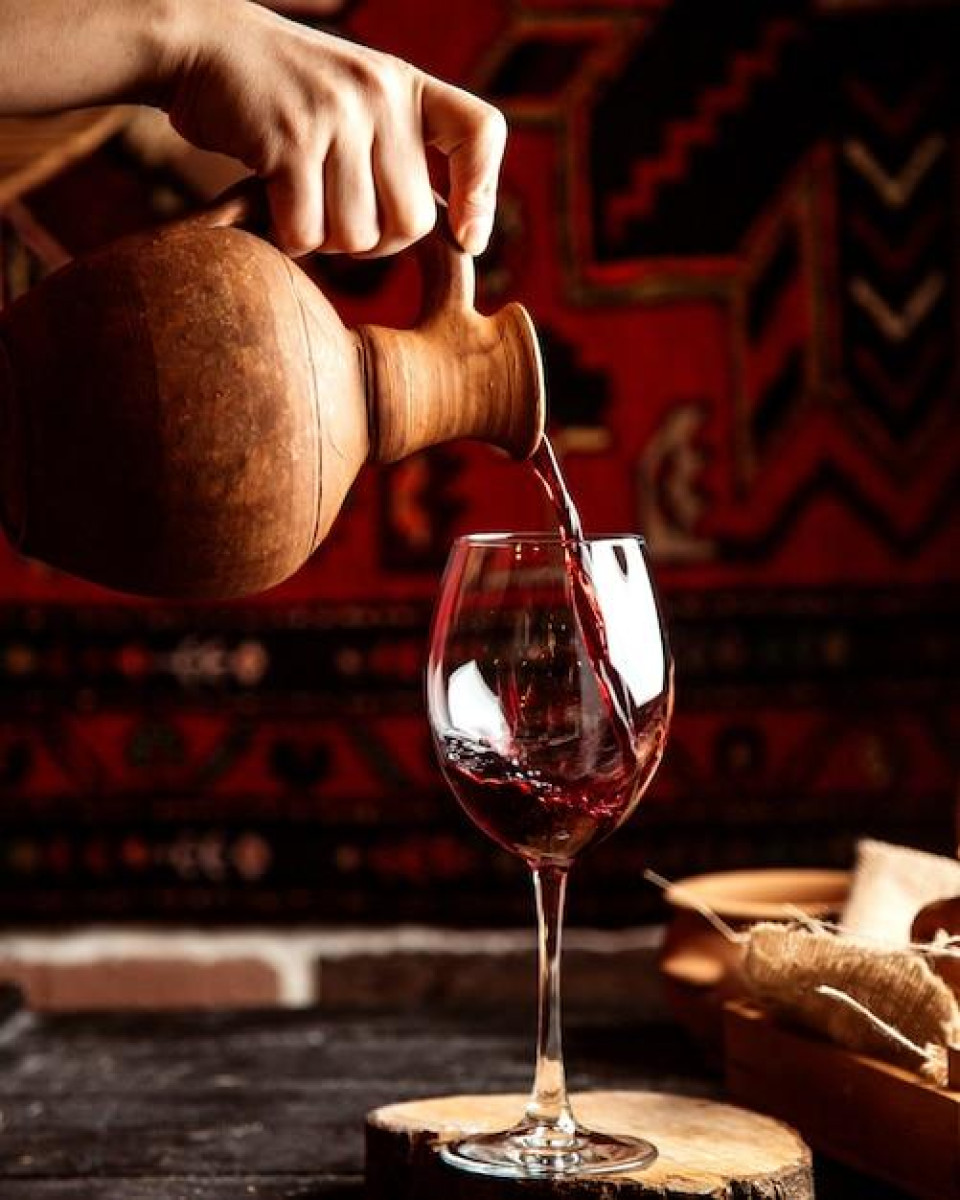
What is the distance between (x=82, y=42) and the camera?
0.85 metres

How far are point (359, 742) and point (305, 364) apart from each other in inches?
50.2

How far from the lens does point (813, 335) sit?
80.5 inches

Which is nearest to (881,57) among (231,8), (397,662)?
(397,662)

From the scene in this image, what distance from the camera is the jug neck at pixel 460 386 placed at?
2.77ft

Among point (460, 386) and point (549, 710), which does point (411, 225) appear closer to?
point (460, 386)

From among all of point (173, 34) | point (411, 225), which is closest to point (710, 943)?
point (411, 225)

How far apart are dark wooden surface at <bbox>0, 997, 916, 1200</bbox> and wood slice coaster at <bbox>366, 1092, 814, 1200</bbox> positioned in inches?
1.9

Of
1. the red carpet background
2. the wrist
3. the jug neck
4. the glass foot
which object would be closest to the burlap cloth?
the glass foot

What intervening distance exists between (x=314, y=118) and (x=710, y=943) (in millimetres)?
548

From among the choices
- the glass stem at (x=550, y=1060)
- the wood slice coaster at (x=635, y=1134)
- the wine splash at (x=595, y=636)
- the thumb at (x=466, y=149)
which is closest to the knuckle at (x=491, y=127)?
the thumb at (x=466, y=149)

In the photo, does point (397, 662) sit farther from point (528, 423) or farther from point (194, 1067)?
point (528, 423)

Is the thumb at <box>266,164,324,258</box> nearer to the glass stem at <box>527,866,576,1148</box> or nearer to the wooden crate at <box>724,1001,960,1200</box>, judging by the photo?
the glass stem at <box>527,866,576,1148</box>

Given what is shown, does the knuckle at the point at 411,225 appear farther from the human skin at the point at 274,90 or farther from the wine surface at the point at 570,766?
the wine surface at the point at 570,766

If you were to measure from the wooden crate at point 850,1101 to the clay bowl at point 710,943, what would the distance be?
81 millimetres
